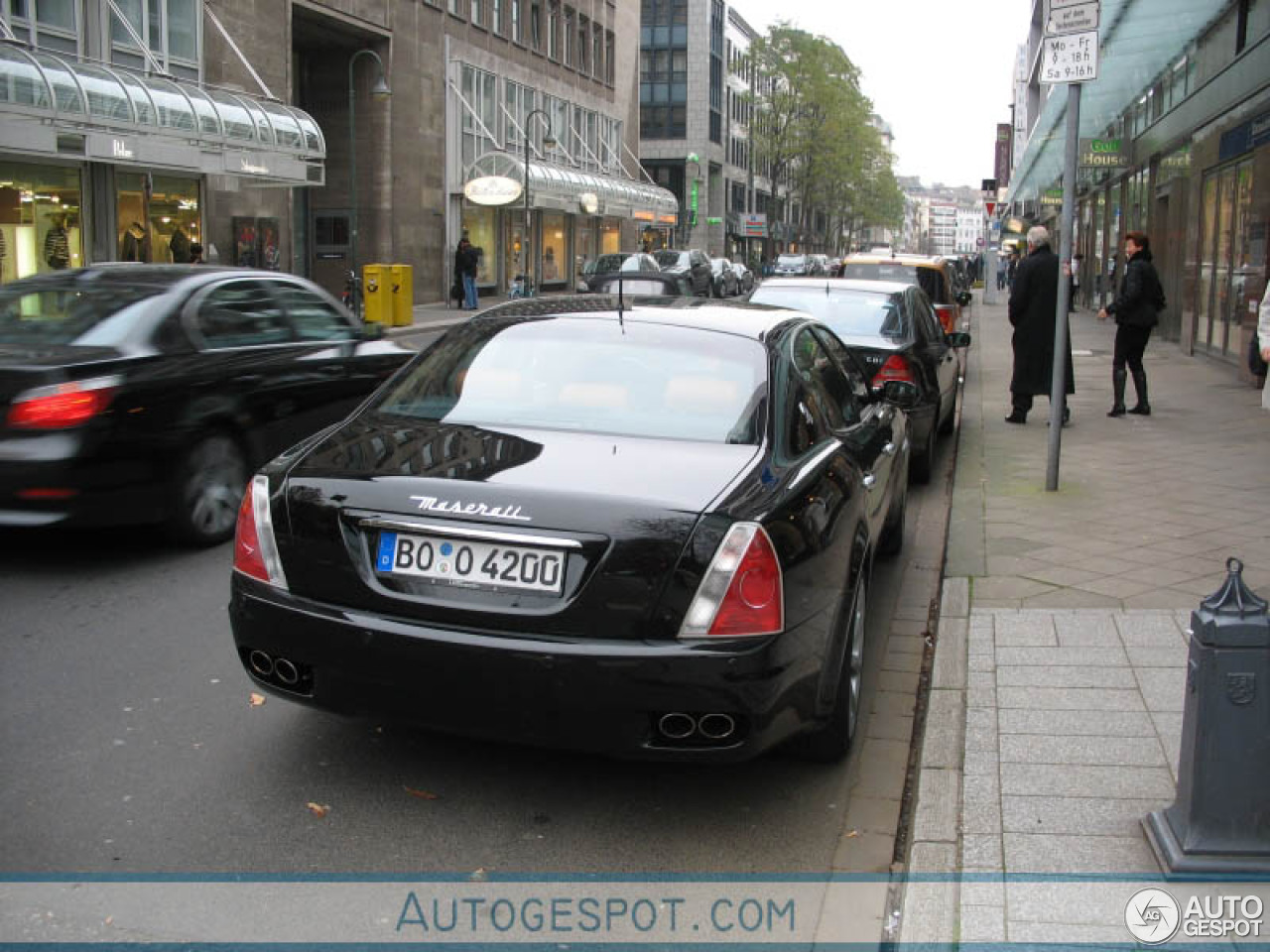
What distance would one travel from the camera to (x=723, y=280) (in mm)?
43844

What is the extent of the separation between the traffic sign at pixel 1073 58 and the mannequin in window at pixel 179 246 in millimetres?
21931

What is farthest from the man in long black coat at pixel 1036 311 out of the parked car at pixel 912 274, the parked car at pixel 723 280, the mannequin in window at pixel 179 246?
the parked car at pixel 723 280

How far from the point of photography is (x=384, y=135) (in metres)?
36.9

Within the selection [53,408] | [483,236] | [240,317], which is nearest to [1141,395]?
[240,317]

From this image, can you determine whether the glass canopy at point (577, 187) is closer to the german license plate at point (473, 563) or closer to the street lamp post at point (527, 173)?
the street lamp post at point (527, 173)

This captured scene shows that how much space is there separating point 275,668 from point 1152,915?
2.54 metres

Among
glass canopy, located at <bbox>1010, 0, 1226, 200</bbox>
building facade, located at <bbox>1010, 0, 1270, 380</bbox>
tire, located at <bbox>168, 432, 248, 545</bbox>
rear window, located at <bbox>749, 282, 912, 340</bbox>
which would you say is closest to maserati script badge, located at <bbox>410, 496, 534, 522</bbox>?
tire, located at <bbox>168, 432, 248, 545</bbox>

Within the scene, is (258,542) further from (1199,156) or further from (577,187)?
(577,187)

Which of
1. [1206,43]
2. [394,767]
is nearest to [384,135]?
[1206,43]

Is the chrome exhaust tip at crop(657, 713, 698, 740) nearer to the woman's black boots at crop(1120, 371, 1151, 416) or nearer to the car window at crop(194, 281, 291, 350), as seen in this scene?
the car window at crop(194, 281, 291, 350)

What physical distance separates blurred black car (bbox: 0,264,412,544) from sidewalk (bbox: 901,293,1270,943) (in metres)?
4.07

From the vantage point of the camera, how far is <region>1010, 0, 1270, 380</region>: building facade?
16375 millimetres

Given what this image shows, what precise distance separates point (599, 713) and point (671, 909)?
1.79 ft

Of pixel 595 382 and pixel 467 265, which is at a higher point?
pixel 467 265
